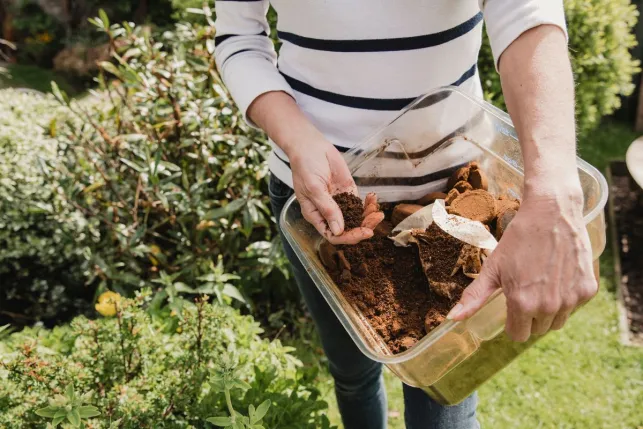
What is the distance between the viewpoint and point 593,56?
10.5 ft

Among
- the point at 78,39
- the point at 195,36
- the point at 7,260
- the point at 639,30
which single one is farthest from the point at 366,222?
the point at 78,39

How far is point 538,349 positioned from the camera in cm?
269

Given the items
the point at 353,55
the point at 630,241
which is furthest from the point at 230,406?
the point at 630,241

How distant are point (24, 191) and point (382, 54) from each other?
80.2 inches

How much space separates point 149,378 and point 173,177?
927 mm

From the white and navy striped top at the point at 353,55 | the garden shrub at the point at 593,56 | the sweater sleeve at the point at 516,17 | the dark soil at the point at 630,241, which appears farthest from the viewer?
the garden shrub at the point at 593,56

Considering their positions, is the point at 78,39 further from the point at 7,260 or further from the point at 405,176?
the point at 405,176

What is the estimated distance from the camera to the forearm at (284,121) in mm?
1250

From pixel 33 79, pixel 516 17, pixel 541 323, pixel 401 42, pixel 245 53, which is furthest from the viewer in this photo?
pixel 33 79

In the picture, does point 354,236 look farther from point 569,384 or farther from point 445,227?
point 569,384

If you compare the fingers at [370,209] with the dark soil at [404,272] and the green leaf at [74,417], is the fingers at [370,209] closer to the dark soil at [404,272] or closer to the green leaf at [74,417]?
the dark soil at [404,272]

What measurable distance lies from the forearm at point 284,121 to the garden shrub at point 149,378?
1.63 ft

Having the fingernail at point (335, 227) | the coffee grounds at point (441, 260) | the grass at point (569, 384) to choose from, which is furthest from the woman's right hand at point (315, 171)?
the grass at point (569, 384)

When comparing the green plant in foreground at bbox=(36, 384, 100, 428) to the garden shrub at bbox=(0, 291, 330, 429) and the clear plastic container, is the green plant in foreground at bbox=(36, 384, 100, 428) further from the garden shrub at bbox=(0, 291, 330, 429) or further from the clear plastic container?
the clear plastic container
